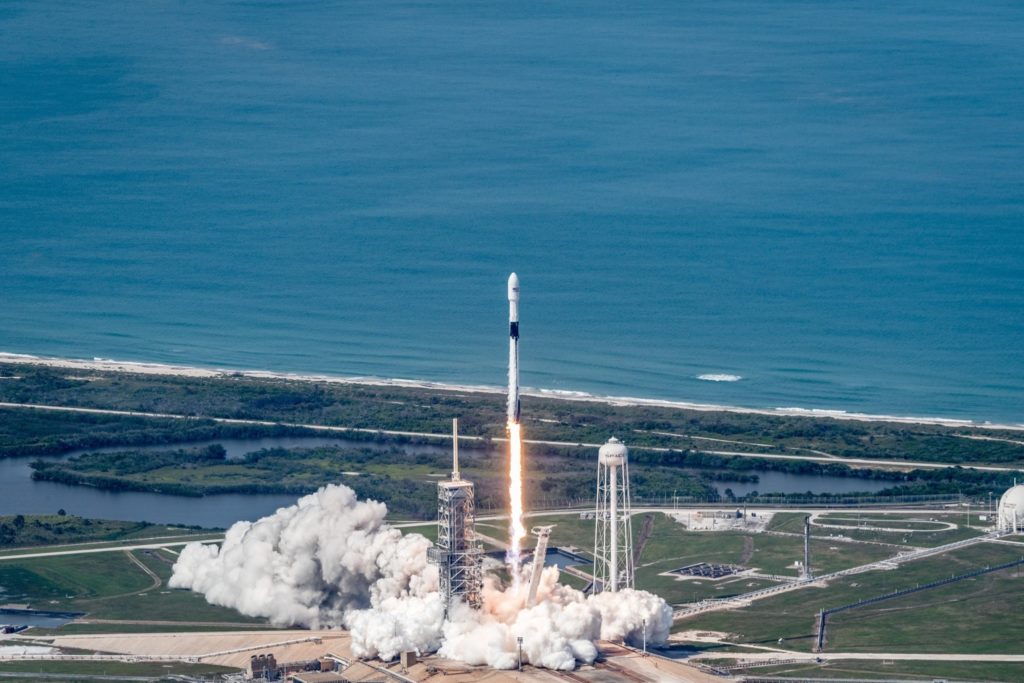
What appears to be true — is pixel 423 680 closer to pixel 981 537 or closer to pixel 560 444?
pixel 981 537

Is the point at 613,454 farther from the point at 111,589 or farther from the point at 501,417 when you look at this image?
the point at 501,417

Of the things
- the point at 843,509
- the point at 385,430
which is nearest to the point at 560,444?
the point at 385,430

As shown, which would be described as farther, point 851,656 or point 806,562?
point 806,562

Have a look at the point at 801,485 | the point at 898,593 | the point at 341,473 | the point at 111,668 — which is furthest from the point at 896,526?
the point at 111,668

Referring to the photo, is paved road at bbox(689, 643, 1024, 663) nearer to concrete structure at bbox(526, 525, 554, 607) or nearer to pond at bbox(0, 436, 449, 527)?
concrete structure at bbox(526, 525, 554, 607)

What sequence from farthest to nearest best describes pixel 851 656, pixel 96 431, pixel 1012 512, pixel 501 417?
pixel 501 417 → pixel 96 431 → pixel 1012 512 → pixel 851 656

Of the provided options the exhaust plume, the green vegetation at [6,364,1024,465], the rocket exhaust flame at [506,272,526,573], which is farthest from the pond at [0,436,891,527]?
the rocket exhaust flame at [506,272,526,573]
